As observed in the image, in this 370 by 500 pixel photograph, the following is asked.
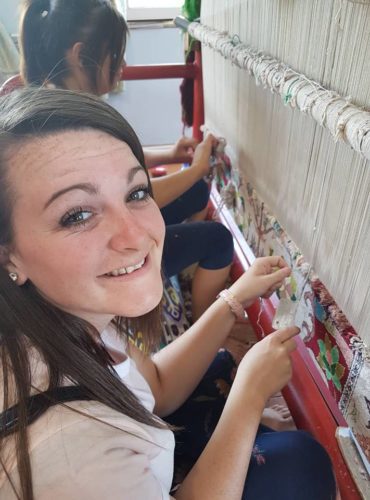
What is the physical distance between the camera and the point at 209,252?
3.82 ft

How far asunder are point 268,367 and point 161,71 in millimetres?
1080

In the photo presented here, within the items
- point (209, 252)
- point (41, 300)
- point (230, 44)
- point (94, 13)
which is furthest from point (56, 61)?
point (41, 300)

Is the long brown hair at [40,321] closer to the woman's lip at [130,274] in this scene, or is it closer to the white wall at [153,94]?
the woman's lip at [130,274]

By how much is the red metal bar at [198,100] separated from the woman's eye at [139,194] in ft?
3.06

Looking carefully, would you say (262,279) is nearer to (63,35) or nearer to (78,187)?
(78,187)

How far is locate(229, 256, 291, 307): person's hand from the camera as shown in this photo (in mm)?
795

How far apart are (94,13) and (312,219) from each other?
0.72 meters

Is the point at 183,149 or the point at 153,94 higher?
the point at 183,149

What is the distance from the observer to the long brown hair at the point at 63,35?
0.99 metres

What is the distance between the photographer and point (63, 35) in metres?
1.00

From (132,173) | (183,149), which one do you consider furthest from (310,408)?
(183,149)

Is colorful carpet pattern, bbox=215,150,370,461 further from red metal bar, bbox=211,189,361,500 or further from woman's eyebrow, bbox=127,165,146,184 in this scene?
woman's eyebrow, bbox=127,165,146,184

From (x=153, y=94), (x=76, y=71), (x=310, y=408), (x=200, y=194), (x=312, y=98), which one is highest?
(x=312, y=98)

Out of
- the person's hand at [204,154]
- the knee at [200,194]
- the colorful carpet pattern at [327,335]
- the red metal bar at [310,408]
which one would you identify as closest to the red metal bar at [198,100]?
the knee at [200,194]
